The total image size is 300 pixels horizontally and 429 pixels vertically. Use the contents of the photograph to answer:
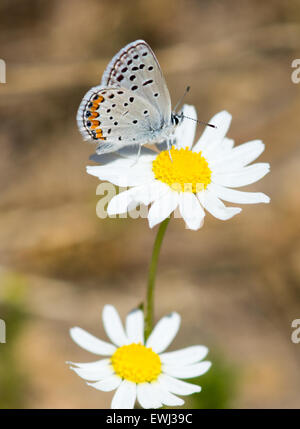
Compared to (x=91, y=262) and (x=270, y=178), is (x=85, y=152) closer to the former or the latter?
(x=91, y=262)

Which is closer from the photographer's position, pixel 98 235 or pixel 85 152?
pixel 98 235

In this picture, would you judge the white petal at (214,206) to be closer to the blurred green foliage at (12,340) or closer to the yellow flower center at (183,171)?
the yellow flower center at (183,171)

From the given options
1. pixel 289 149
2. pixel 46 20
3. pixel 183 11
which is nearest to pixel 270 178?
pixel 289 149

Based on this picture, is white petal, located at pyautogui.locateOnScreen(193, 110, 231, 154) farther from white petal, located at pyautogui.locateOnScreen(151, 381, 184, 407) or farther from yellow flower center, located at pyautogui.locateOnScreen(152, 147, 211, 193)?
white petal, located at pyautogui.locateOnScreen(151, 381, 184, 407)

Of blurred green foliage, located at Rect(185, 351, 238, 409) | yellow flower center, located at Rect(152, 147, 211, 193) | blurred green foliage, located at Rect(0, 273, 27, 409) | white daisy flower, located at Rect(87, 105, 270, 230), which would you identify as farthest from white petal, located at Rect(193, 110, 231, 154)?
blurred green foliage, located at Rect(0, 273, 27, 409)

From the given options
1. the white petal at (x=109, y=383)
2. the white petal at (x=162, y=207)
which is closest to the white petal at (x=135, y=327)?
the white petal at (x=109, y=383)

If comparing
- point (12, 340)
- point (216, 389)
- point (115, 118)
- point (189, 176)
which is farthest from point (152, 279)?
point (12, 340)

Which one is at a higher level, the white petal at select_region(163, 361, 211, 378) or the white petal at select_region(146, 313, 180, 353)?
the white petal at select_region(146, 313, 180, 353)
